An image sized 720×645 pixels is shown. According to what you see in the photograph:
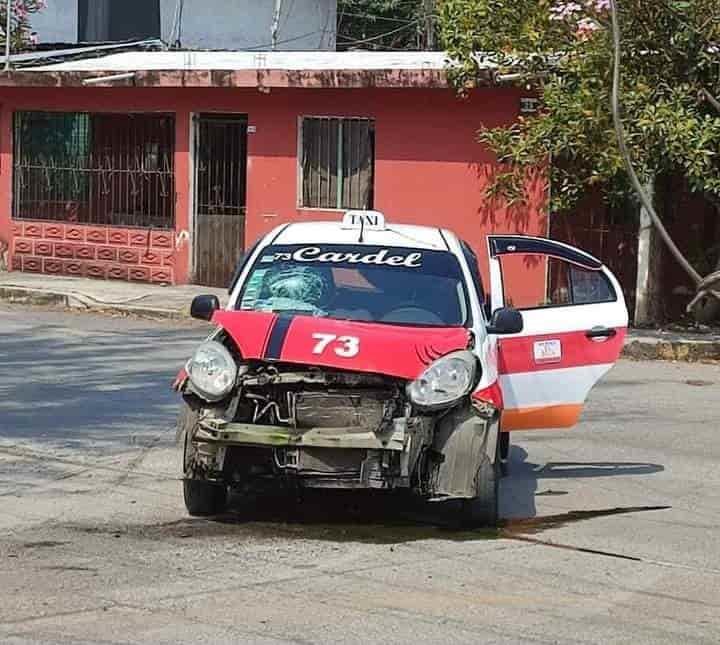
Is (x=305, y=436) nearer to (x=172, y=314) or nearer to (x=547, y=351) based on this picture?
(x=547, y=351)

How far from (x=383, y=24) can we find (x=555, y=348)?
3248 centimetres

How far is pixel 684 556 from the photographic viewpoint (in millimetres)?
7926

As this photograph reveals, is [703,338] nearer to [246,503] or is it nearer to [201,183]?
[201,183]

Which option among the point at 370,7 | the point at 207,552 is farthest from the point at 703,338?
the point at 370,7

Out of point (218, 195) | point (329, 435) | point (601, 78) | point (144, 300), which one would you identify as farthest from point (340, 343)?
point (218, 195)

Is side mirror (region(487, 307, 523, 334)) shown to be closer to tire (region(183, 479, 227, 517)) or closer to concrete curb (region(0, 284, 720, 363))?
tire (region(183, 479, 227, 517))

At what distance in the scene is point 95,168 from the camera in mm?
24000

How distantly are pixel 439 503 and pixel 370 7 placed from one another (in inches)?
1269

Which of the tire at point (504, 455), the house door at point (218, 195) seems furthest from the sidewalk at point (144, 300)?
the tire at point (504, 455)

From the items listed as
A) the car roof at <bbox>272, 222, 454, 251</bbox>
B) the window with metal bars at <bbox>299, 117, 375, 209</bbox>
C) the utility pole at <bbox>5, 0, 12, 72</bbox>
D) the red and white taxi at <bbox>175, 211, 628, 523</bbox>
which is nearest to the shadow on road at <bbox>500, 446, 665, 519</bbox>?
the red and white taxi at <bbox>175, 211, 628, 523</bbox>

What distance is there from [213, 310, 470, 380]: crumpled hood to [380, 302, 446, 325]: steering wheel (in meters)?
0.54

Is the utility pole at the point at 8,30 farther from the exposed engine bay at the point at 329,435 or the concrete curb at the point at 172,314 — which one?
the exposed engine bay at the point at 329,435

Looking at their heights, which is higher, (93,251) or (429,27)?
(429,27)

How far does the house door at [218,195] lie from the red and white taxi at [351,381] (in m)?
13.2
